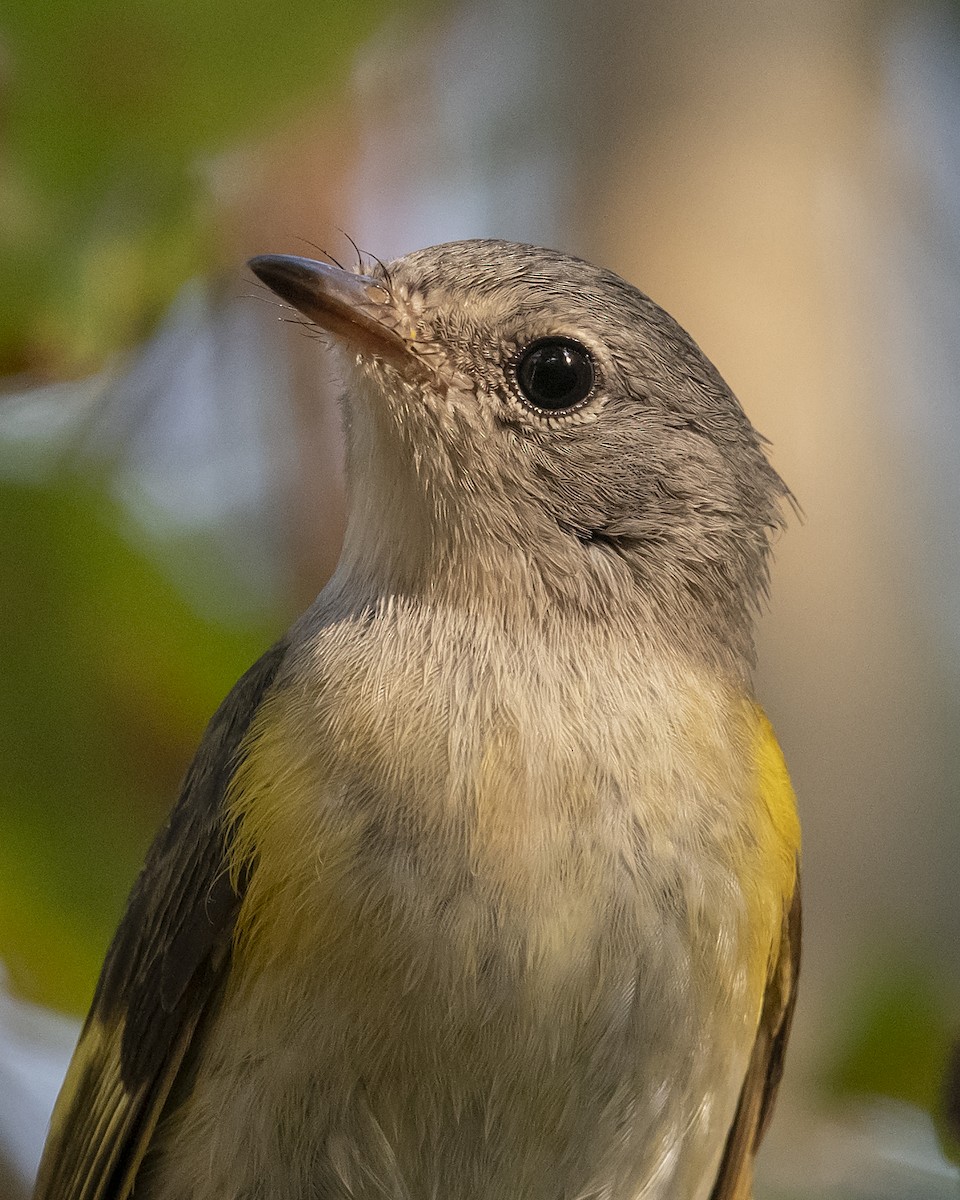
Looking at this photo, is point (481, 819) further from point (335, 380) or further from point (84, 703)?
point (84, 703)

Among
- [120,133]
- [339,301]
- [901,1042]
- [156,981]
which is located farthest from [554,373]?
[901,1042]

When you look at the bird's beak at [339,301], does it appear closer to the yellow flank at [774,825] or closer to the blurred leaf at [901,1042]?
the yellow flank at [774,825]

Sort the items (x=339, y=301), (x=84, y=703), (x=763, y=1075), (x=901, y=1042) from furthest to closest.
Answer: (x=901, y=1042) < (x=84, y=703) < (x=763, y=1075) < (x=339, y=301)

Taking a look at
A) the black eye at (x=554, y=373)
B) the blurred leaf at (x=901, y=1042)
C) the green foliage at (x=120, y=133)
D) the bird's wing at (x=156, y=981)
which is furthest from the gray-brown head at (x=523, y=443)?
the blurred leaf at (x=901, y=1042)

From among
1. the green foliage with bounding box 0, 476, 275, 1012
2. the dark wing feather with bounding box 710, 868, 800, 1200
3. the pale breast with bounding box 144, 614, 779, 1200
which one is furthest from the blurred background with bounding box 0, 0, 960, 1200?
the pale breast with bounding box 144, 614, 779, 1200

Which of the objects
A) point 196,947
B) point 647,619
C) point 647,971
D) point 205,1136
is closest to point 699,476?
point 647,619

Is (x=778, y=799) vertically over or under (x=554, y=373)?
under

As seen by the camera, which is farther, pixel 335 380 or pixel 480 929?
pixel 335 380

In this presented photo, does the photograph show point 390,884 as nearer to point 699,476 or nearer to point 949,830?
point 699,476
